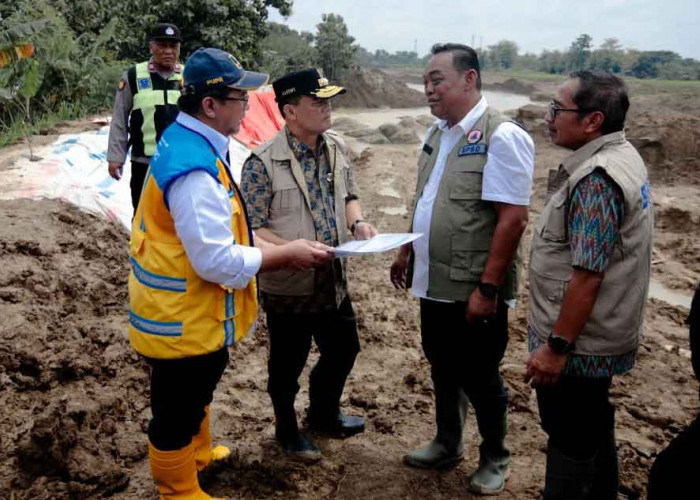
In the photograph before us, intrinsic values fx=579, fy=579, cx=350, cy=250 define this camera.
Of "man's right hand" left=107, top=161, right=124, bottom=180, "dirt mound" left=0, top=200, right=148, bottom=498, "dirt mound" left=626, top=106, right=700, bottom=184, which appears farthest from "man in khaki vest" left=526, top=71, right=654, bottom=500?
"dirt mound" left=626, top=106, right=700, bottom=184

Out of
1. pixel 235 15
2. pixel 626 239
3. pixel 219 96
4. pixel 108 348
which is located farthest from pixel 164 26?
pixel 235 15

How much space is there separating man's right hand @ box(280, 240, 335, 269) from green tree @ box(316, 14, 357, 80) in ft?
88.2

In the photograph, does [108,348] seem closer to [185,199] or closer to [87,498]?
[87,498]

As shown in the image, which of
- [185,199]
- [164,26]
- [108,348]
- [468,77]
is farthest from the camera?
[164,26]

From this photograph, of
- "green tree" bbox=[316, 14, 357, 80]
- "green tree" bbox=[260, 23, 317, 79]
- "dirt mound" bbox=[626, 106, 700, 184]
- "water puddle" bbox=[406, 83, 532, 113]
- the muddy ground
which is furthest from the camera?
"water puddle" bbox=[406, 83, 532, 113]

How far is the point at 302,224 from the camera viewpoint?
9.27 feet

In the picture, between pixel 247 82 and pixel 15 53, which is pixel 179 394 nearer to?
pixel 247 82

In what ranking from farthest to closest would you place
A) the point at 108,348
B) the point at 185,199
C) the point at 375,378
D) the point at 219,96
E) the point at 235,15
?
1. the point at 235,15
2. the point at 375,378
3. the point at 108,348
4. the point at 219,96
5. the point at 185,199

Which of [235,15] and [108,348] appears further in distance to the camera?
[235,15]

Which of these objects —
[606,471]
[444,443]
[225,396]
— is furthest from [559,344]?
[225,396]

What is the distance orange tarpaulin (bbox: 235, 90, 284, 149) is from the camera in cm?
1043

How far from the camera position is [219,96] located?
221 cm

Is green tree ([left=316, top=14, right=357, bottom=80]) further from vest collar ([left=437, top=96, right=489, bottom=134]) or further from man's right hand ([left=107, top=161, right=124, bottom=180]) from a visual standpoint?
vest collar ([left=437, top=96, right=489, bottom=134])

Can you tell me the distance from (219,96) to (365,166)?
10049 mm
